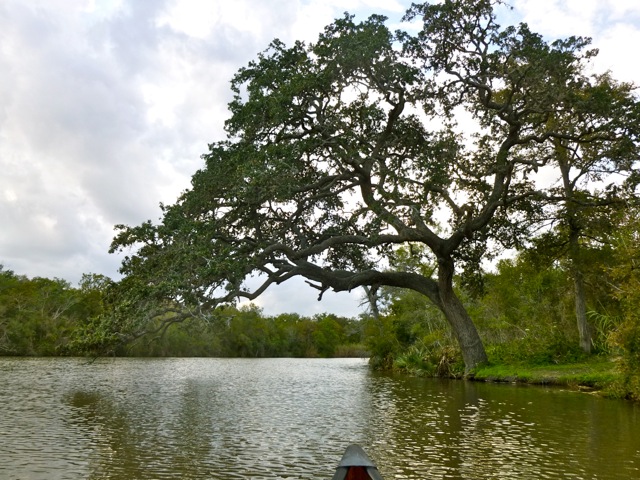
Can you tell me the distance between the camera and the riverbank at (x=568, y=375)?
1850cm

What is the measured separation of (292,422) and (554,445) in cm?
626

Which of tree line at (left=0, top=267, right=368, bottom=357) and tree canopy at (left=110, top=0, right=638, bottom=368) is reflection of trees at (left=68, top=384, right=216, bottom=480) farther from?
tree line at (left=0, top=267, right=368, bottom=357)

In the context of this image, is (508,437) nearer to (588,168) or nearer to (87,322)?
(588,168)

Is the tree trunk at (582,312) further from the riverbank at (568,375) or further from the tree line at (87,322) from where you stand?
the tree line at (87,322)

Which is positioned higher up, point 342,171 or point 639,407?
point 342,171

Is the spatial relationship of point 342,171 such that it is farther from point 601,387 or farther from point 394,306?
point 394,306

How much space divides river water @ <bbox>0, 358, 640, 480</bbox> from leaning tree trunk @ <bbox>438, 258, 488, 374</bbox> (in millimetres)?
4125

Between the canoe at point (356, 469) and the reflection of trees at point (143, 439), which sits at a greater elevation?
the canoe at point (356, 469)

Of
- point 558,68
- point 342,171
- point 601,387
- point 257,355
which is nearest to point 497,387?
point 601,387

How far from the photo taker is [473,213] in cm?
2414

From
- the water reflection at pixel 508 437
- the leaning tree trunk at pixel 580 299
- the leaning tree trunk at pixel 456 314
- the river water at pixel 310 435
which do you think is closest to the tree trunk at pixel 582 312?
the leaning tree trunk at pixel 580 299

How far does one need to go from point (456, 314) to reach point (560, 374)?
15.6 feet

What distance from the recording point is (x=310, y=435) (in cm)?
1212

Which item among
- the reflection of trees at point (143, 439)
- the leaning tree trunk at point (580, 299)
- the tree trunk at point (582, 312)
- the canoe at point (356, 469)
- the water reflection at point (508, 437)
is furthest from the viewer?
the tree trunk at point (582, 312)
